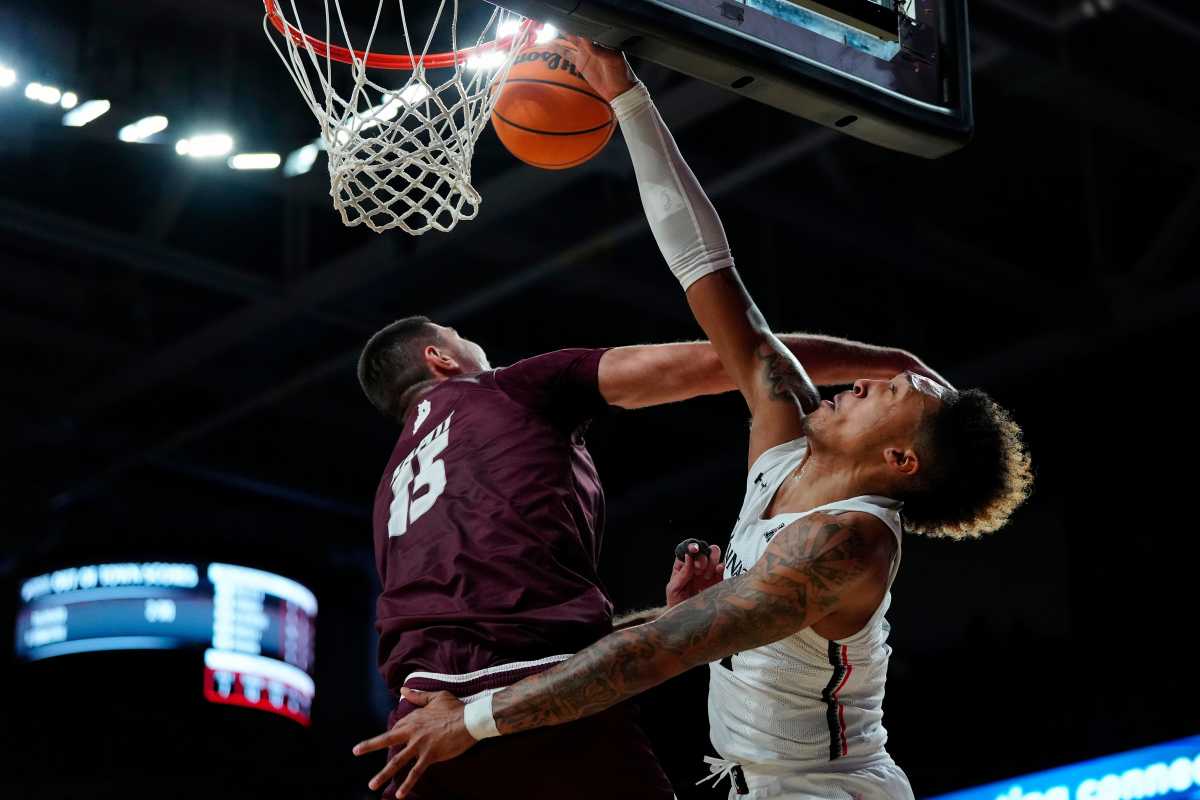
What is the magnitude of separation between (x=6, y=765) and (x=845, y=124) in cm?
870

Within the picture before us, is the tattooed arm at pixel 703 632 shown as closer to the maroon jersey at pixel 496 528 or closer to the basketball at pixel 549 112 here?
the maroon jersey at pixel 496 528

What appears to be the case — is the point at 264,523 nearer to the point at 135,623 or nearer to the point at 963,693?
the point at 135,623

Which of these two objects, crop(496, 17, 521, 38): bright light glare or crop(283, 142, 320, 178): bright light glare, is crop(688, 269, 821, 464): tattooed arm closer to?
crop(496, 17, 521, 38): bright light glare

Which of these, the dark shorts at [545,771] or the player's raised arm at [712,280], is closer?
the dark shorts at [545,771]

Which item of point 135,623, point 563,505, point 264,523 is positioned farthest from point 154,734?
point 563,505

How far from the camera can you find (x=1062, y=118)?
7824 mm

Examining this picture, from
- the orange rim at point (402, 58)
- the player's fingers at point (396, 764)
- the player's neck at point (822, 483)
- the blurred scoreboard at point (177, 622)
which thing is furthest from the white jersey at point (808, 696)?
the blurred scoreboard at point (177, 622)

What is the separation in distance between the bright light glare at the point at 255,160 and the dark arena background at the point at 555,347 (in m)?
0.10

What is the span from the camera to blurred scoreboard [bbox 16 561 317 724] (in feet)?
33.4

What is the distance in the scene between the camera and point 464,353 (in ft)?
13.2

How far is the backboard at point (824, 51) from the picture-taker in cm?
306

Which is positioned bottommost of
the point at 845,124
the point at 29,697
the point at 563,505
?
the point at 563,505

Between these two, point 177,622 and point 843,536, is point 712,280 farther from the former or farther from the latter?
point 177,622

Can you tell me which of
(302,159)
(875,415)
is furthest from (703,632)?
(302,159)
